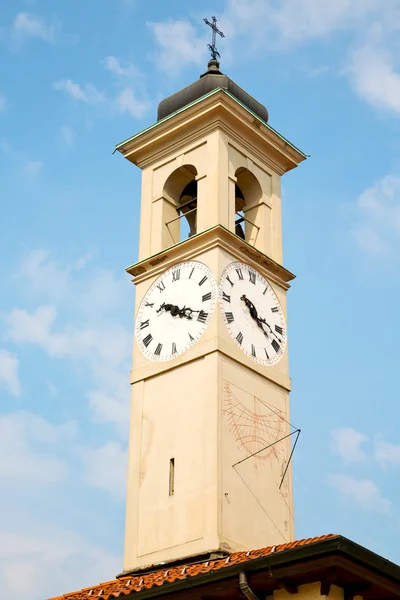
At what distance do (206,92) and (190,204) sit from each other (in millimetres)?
2462

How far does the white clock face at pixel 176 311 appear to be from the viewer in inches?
789

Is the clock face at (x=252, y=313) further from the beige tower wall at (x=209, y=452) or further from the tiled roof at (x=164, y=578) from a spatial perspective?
the tiled roof at (x=164, y=578)

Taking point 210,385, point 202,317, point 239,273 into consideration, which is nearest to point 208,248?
point 239,273

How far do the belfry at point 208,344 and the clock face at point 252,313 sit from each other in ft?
0.10

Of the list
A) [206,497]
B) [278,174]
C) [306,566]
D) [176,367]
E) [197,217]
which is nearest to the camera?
[306,566]

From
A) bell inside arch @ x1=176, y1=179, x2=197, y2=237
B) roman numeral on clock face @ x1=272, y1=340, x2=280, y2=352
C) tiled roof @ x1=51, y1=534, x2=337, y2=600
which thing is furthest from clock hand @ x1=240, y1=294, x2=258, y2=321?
tiled roof @ x1=51, y1=534, x2=337, y2=600

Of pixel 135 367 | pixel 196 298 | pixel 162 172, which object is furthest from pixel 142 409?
pixel 162 172

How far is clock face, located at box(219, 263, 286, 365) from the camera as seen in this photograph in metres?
20.1

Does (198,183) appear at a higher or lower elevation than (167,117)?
lower

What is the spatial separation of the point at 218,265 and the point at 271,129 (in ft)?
13.7

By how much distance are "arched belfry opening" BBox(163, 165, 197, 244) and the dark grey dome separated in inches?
58.6

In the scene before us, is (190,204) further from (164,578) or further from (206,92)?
(164,578)

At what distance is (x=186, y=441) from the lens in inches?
749

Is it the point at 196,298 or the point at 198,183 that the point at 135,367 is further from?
the point at 198,183
